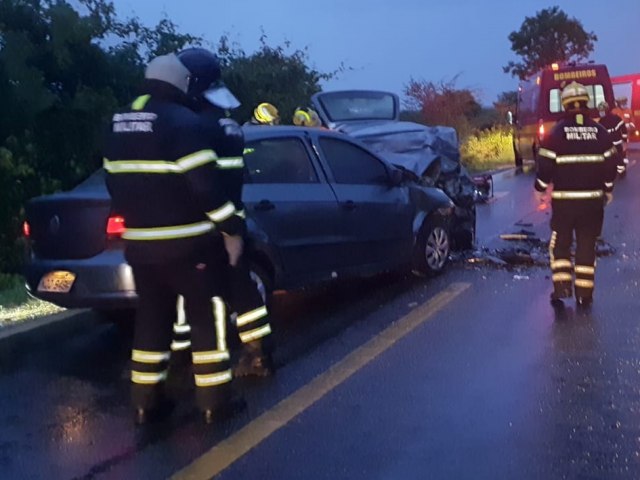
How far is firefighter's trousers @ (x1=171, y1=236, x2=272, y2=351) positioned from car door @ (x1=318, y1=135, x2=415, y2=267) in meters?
2.41

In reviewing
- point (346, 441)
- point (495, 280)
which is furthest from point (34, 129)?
point (346, 441)

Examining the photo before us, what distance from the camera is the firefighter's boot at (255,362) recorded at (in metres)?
6.32

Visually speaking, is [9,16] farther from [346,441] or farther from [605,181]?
[346,441]

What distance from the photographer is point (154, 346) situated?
5.42m

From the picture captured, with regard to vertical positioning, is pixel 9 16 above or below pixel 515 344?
above

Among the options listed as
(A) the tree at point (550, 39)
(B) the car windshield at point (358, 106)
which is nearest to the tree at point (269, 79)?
(B) the car windshield at point (358, 106)

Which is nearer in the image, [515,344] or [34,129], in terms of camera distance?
[515,344]

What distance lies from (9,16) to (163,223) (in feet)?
22.0

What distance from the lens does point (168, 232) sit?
516 cm

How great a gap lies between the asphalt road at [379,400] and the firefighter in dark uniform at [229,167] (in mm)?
317

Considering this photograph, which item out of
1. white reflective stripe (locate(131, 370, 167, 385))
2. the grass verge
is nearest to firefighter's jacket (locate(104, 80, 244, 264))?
→ white reflective stripe (locate(131, 370, 167, 385))

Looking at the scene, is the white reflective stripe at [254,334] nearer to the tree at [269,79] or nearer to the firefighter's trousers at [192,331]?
the firefighter's trousers at [192,331]

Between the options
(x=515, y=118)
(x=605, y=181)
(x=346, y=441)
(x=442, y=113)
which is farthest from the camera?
(x=442, y=113)

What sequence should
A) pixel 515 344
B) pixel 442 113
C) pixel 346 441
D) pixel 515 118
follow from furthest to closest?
pixel 442 113 < pixel 515 118 < pixel 515 344 < pixel 346 441
